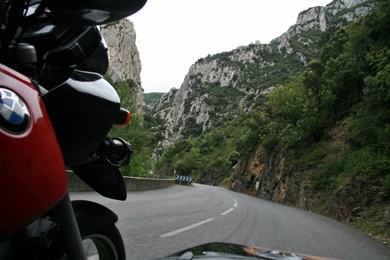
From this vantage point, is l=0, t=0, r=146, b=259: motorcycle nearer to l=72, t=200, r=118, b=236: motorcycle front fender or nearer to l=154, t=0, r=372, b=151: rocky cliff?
l=72, t=200, r=118, b=236: motorcycle front fender

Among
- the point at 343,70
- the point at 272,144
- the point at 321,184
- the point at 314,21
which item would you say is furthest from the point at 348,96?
the point at 314,21

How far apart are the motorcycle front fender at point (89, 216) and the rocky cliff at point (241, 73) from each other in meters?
106

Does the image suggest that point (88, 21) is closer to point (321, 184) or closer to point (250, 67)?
point (321, 184)

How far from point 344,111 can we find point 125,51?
57199 mm

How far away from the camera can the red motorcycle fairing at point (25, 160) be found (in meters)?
0.99

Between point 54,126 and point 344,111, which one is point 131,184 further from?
point 54,126

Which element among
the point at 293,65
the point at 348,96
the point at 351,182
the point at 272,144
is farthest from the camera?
the point at 293,65

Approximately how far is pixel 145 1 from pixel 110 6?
142 mm

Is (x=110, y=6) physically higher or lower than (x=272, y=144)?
lower

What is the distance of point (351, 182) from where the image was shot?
1564 centimetres

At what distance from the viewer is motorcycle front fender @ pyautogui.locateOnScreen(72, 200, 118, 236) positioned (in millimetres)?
1811

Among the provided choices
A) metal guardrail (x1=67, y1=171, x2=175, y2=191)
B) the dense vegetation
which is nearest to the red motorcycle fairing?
the dense vegetation

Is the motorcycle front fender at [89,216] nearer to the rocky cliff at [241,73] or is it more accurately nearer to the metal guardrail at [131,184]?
the metal guardrail at [131,184]

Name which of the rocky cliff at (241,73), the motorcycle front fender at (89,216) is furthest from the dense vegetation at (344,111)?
the rocky cliff at (241,73)
